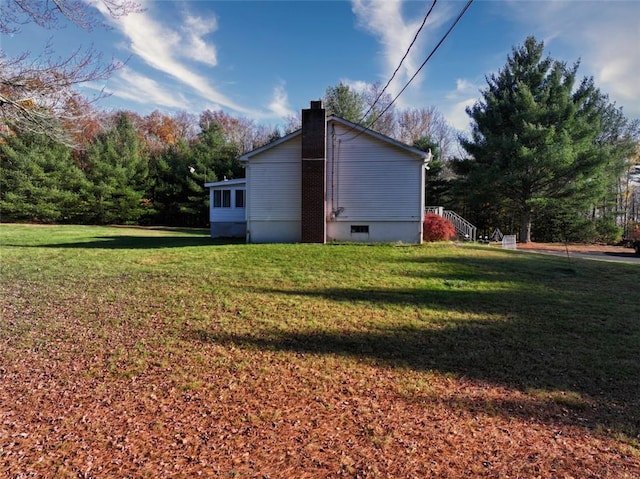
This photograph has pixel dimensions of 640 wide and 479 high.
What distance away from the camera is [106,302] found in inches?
265

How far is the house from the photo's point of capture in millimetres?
14469

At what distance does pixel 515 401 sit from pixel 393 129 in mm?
37052

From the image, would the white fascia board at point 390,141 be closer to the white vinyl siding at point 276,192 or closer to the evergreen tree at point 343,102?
the white vinyl siding at point 276,192

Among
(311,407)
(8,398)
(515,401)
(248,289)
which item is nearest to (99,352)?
(8,398)

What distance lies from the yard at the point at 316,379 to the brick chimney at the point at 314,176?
20.3 ft

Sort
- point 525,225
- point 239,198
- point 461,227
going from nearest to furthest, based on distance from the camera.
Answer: point 461,227
point 239,198
point 525,225

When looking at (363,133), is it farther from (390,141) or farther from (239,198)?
(239,198)

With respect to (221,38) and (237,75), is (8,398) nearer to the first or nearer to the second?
(221,38)

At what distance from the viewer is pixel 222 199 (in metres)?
21.1

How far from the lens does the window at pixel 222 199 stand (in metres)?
21.1

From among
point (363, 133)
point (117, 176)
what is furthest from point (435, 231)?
point (117, 176)

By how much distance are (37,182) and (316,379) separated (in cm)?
3507

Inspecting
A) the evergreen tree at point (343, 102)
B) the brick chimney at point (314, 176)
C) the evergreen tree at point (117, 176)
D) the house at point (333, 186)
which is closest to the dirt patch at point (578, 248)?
the house at point (333, 186)

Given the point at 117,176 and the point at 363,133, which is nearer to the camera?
the point at 363,133
